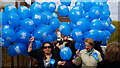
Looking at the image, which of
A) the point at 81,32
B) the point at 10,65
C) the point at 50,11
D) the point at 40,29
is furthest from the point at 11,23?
the point at 10,65

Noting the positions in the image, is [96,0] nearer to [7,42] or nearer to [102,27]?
[102,27]

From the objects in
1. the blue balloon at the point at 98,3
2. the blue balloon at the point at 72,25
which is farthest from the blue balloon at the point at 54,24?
the blue balloon at the point at 98,3

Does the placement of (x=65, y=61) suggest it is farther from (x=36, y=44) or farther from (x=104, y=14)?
(x=104, y=14)

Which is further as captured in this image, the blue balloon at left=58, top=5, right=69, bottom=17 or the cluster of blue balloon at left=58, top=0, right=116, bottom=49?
the blue balloon at left=58, top=5, right=69, bottom=17

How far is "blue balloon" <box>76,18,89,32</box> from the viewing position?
14.0 feet

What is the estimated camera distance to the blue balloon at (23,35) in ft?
12.0

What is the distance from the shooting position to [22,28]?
3760mm

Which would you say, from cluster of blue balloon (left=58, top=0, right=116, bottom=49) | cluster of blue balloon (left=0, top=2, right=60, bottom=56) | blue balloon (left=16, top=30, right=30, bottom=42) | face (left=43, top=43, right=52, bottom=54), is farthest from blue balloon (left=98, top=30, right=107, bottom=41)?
blue balloon (left=16, top=30, right=30, bottom=42)

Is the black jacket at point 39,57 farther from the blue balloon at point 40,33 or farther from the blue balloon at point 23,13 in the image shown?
the blue balloon at point 23,13

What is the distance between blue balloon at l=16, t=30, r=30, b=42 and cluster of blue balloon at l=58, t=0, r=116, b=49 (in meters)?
0.98

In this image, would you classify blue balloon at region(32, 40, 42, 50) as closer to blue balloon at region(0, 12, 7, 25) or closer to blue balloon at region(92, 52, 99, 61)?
blue balloon at region(0, 12, 7, 25)

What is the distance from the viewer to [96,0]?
15.4ft

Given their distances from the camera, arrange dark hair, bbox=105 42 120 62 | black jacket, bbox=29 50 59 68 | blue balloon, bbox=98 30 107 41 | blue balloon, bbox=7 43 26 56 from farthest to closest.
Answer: blue balloon, bbox=98 30 107 41 → blue balloon, bbox=7 43 26 56 → black jacket, bbox=29 50 59 68 → dark hair, bbox=105 42 120 62

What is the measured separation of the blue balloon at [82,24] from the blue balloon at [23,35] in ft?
3.63
